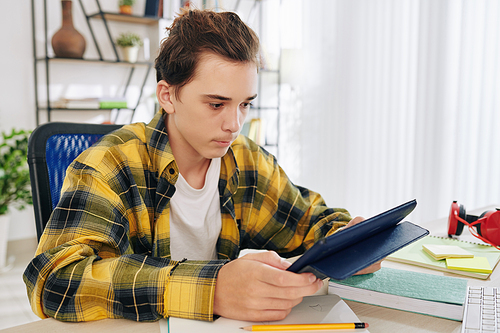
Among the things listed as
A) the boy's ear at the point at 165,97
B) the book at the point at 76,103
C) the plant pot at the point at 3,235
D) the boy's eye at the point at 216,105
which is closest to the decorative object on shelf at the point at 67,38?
the book at the point at 76,103

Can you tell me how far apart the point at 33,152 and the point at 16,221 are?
2.42 m

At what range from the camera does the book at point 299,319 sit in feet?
2.03

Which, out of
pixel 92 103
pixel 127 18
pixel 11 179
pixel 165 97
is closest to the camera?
pixel 165 97

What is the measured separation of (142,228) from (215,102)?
0.33 m

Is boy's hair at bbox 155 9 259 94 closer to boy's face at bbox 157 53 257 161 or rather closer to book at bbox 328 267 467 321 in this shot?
boy's face at bbox 157 53 257 161

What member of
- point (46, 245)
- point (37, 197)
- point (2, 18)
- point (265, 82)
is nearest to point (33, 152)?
point (37, 197)

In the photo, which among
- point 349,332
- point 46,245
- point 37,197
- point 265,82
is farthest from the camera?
point 265,82

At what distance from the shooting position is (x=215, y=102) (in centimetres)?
93

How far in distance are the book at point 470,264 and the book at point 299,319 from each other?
345mm

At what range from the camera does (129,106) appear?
11.2ft

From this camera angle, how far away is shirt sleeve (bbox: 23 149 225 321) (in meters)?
0.66

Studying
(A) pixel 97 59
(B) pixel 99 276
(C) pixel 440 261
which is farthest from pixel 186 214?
(A) pixel 97 59

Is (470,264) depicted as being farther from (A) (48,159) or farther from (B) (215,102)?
(A) (48,159)

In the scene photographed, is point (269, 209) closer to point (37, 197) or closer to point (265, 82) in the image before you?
point (37, 197)
